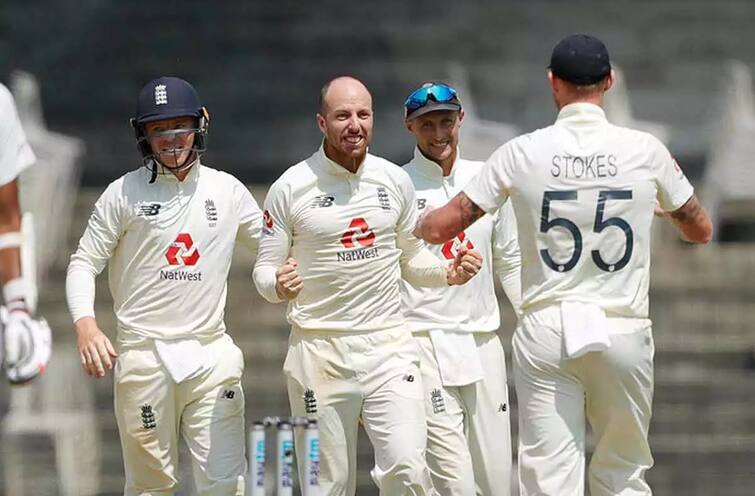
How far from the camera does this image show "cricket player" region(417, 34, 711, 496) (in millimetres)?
6262

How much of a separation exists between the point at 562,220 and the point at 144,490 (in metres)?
1.93

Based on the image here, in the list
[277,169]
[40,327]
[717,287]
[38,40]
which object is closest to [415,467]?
[40,327]

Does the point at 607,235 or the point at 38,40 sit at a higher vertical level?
the point at 38,40

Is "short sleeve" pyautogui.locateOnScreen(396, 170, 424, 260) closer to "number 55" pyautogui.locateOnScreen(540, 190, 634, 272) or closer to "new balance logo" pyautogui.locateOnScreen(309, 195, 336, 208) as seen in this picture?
"new balance logo" pyautogui.locateOnScreen(309, 195, 336, 208)

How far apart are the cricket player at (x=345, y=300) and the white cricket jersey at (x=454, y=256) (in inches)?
19.3

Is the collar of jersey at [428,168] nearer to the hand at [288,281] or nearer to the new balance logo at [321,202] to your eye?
the new balance logo at [321,202]

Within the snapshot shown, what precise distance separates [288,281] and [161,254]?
654 millimetres

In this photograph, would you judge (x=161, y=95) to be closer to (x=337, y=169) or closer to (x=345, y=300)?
(x=337, y=169)

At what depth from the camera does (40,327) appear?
552 centimetres

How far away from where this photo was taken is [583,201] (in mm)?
6246

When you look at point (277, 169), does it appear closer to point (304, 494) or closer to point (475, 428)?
point (475, 428)

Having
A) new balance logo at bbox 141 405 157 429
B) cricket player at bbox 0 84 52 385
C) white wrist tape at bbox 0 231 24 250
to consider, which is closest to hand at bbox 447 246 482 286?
new balance logo at bbox 141 405 157 429

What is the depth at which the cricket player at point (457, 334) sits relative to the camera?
7.25m

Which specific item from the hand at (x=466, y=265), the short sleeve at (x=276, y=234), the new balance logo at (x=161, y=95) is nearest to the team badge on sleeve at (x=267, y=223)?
the short sleeve at (x=276, y=234)
